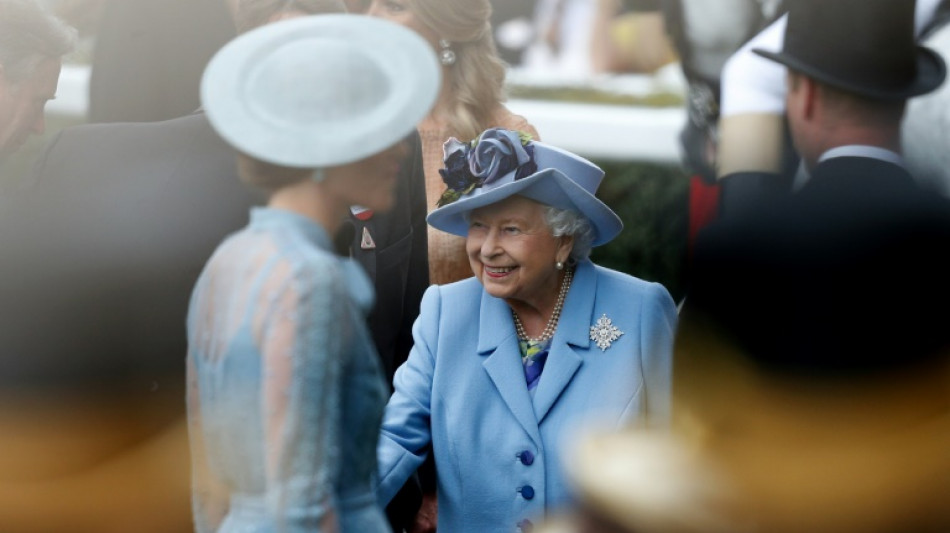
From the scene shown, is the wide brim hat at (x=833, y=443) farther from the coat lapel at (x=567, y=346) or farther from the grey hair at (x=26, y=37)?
the grey hair at (x=26, y=37)

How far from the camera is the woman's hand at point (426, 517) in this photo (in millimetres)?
3225

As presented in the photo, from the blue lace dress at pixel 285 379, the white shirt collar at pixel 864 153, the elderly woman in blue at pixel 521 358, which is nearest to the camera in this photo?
the blue lace dress at pixel 285 379

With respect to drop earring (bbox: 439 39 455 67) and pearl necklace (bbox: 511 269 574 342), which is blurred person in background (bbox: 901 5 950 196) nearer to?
pearl necklace (bbox: 511 269 574 342)

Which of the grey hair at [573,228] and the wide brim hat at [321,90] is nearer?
→ the wide brim hat at [321,90]

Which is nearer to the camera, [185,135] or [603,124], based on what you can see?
[185,135]

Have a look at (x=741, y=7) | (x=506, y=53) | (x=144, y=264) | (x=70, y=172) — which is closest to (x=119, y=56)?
(x=70, y=172)

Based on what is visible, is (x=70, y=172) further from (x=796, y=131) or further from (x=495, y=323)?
(x=796, y=131)

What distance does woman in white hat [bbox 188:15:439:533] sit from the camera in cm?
231

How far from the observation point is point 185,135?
2.75 metres

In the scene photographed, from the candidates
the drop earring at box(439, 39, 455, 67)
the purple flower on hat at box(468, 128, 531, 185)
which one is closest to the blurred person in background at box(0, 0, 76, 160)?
the drop earring at box(439, 39, 455, 67)

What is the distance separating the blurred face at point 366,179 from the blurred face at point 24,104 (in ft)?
2.76

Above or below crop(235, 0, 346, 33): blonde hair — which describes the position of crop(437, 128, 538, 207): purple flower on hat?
below

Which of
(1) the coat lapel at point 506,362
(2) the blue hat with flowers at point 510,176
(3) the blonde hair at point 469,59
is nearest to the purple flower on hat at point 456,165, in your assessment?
(2) the blue hat with flowers at point 510,176

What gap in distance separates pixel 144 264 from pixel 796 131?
1334 mm
